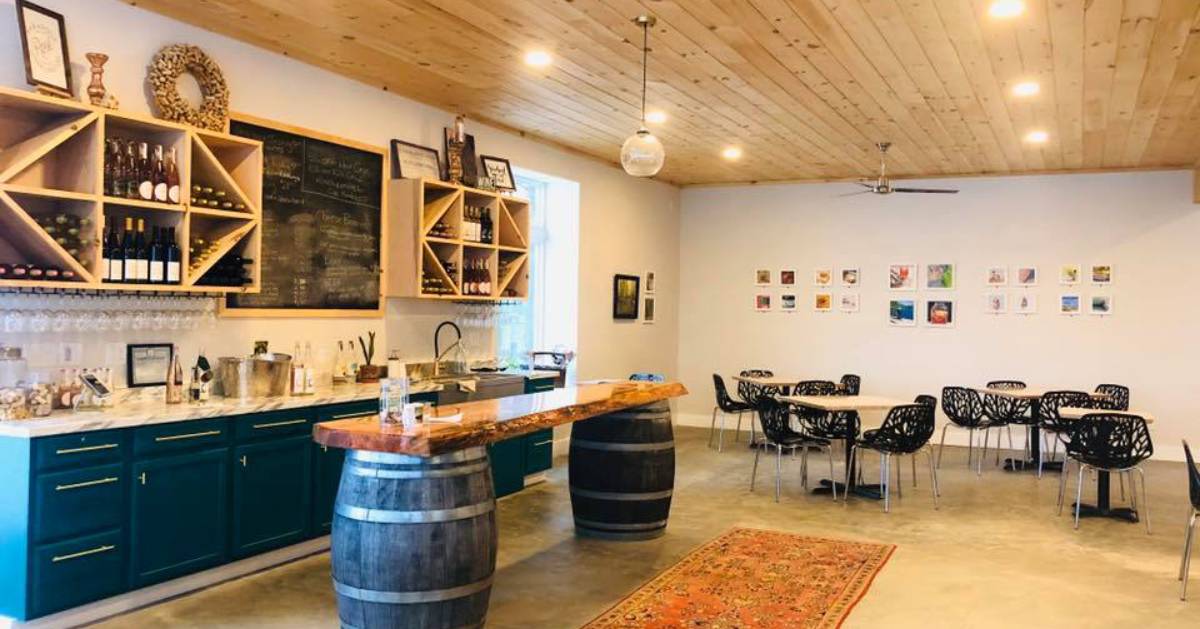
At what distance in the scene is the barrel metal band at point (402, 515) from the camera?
357 cm

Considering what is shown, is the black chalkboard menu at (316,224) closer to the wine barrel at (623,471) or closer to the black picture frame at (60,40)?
the black picture frame at (60,40)

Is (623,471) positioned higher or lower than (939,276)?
lower

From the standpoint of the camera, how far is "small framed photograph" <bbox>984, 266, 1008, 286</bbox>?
32.6 feet

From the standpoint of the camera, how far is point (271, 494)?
4.86 m

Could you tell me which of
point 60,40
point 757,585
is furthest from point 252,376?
point 757,585

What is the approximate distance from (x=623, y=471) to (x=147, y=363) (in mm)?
2660

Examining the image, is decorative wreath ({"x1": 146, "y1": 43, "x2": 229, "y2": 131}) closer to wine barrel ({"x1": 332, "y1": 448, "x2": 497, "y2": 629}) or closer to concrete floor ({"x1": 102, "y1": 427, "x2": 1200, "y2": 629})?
wine barrel ({"x1": 332, "y1": 448, "x2": 497, "y2": 629})

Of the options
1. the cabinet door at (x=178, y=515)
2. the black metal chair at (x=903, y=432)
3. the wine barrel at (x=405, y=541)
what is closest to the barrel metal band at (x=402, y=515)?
the wine barrel at (x=405, y=541)

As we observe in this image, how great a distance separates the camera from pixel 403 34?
5.17 meters

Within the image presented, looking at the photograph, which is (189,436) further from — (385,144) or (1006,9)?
(1006,9)

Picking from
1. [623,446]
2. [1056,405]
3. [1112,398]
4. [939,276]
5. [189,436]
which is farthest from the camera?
[939,276]

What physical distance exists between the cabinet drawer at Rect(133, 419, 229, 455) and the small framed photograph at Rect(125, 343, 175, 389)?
1.85 ft

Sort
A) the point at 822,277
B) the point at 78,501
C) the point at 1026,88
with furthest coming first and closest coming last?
the point at 822,277
the point at 1026,88
the point at 78,501

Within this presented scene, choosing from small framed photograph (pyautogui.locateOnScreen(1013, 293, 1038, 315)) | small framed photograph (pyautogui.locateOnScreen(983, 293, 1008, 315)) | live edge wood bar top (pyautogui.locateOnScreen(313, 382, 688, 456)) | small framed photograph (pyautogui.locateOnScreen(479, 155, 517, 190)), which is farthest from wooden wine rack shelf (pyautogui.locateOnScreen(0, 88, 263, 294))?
small framed photograph (pyautogui.locateOnScreen(1013, 293, 1038, 315))
